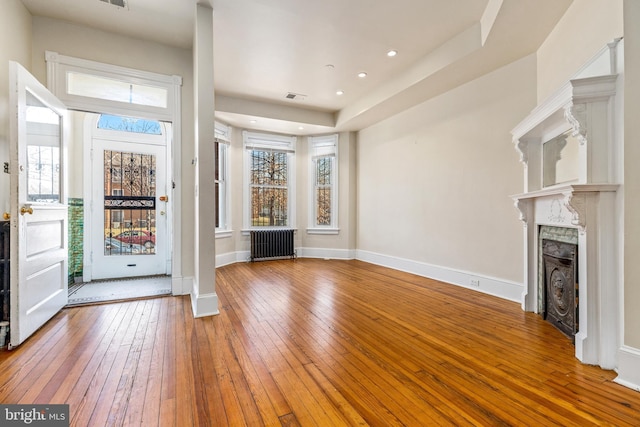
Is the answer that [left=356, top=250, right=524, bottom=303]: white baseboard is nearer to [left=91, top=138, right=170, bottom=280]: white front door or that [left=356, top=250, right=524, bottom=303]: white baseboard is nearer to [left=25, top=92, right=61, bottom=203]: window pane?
[left=91, top=138, right=170, bottom=280]: white front door

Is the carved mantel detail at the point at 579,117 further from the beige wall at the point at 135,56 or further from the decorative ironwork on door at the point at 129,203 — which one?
the decorative ironwork on door at the point at 129,203

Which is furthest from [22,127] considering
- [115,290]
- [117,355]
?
[115,290]

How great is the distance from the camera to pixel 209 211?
2.95 m

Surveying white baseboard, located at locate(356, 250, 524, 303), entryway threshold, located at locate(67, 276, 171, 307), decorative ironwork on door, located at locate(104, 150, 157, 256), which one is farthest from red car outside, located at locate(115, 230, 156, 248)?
white baseboard, located at locate(356, 250, 524, 303)

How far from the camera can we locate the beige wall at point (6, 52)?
8.16ft

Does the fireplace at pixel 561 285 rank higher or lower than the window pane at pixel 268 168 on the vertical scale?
lower

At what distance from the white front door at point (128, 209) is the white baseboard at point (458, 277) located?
3951mm

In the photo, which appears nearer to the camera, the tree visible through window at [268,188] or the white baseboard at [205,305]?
the white baseboard at [205,305]

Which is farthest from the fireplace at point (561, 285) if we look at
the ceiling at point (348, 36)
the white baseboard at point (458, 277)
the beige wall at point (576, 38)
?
the ceiling at point (348, 36)

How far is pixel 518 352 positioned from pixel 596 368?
0.43 m

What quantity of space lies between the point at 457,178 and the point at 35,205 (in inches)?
189

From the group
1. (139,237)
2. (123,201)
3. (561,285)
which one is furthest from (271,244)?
(561,285)

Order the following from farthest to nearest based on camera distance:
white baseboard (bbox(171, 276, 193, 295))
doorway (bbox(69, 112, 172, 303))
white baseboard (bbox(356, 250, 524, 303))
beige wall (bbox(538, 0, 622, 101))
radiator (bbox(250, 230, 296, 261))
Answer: radiator (bbox(250, 230, 296, 261)) < doorway (bbox(69, 112, 172, 303)) < white baseboard (bbox(171, 276, 193, 295)) < white baseboard (bbox(356, 250, 524, 303)) < beige wall (bbox(538, 0, 622, 101))

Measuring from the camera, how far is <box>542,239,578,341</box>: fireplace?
2.27 m
